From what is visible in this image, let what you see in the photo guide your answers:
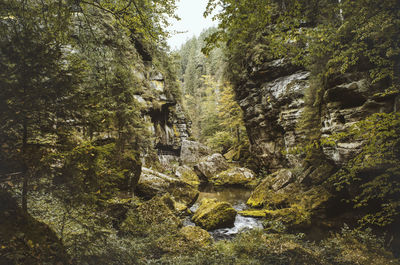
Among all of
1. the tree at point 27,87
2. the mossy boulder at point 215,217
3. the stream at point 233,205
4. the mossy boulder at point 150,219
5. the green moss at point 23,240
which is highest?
the tree at point 27,87

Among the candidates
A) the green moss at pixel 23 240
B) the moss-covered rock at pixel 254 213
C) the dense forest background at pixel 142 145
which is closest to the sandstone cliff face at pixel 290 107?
the dense forest background at pixel 142 145

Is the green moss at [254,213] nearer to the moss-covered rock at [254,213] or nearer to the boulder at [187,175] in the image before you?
the moss-covered rock at [254,213]

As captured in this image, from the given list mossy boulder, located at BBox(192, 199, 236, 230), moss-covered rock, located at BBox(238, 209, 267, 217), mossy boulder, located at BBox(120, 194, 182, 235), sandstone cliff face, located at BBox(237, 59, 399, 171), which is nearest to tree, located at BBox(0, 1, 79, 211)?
mossy boulder, located at BBox(120, 194, 182, 235)

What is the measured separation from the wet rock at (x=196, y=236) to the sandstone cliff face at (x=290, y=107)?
4.91m

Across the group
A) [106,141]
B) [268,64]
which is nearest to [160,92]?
[268,64]

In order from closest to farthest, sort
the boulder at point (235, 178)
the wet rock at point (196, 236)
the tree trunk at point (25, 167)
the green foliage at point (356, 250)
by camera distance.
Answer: the tree trunk at point (25, 167)
the green foliage at point (356, 250)
the wet rock at point (196, 236)
the boulder at point (235, 178)

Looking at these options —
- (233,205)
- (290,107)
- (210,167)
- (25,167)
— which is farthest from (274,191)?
(25,167)

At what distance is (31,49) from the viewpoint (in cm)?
281

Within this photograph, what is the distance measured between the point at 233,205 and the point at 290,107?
8.60 m

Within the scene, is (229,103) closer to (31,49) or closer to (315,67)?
(315,67)

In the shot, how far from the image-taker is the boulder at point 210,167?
57.6 ft

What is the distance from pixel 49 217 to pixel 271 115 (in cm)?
1534

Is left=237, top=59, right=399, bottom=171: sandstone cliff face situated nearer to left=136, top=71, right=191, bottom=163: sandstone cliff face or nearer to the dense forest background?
the dense forest background

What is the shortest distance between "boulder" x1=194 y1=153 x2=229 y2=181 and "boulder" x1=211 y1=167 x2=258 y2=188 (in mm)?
1003
